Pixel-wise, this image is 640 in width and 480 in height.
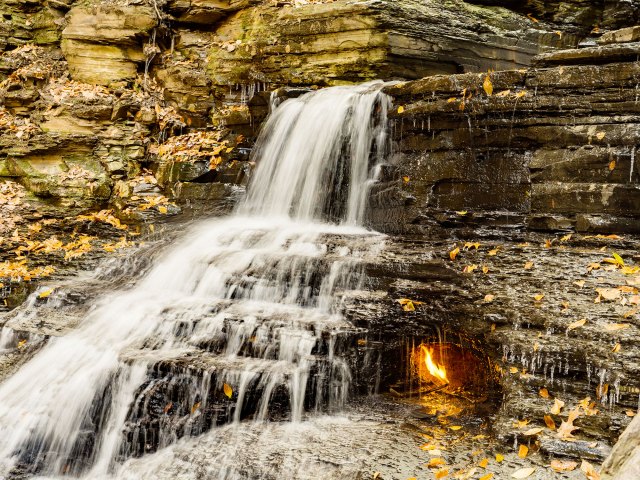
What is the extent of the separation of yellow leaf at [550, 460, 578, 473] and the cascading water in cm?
202

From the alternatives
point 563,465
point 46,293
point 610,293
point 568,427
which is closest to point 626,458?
point 563,465

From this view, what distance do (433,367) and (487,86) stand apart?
146 inches

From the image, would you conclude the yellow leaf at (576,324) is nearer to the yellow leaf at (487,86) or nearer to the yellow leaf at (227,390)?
the yellow leaf at (227,390)

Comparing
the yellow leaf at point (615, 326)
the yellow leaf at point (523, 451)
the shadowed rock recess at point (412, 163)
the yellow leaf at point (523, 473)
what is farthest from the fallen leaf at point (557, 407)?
the yellow leaf at point (615, 326)

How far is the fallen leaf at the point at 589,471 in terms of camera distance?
3.26 meters

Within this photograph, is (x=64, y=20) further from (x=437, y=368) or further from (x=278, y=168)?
(x=437, y=368)

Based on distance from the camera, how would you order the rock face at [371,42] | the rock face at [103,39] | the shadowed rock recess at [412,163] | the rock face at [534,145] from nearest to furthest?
the shadowed rock recess at [412,163]
the rock face at [534,145]
the rock face at [371,42]
the rock face at [103,39]

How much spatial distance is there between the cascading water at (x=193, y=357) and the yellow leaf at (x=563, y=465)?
202 centimetres

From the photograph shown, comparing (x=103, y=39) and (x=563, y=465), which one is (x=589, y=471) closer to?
(x=563, y=465)

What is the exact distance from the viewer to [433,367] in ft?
19.5

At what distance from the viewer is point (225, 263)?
660cm

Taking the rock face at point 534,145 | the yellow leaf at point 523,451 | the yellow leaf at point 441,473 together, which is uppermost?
the rock face at point 534,145

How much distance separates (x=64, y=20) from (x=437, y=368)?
11558 mm

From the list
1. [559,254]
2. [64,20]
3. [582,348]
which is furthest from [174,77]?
[582,348]
